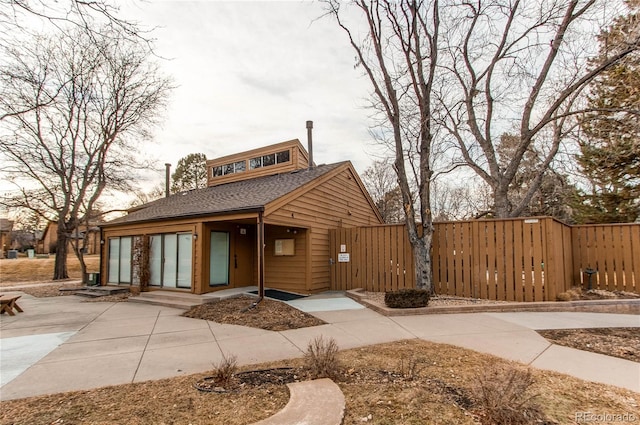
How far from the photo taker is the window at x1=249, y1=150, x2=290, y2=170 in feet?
46.2

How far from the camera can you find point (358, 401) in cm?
295

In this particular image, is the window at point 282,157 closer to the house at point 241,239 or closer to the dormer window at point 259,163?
the dormer window at point 259,163

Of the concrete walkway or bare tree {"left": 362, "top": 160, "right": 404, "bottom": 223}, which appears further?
bare tree {"left": 362, "top": 160, "right": 404, "bottom": 223}

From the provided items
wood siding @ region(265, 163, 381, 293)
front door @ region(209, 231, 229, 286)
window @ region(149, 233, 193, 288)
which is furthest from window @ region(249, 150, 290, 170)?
window @ region(149, 233, 193, 288)

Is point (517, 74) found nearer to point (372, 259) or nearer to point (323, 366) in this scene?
point (372, 259)

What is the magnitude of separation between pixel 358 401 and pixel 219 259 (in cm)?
821

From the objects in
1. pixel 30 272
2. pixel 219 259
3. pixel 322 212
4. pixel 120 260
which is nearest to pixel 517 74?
pixel 322 212

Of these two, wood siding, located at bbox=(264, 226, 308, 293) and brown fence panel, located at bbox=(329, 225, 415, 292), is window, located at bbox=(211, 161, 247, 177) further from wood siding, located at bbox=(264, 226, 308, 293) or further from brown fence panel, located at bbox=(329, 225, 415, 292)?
brown fence panel, located at bbox=(329, 225, 415, 292)

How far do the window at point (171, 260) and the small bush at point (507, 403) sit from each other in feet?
29.4

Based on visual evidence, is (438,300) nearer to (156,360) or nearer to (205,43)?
(156,360)

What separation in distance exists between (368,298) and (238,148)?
14830 millimetres

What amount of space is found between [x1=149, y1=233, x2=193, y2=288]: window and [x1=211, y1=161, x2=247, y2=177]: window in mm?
5641

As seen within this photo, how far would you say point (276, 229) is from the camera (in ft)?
36.1

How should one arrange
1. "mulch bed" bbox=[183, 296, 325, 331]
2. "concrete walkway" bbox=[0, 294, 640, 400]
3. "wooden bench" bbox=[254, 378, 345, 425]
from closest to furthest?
"wooden bench" bbox=[254, 378, 345, 425] → "concrete walkway" bbox=[0, 294, 640, 400] → "mulch bed" bbox=[183, 296, 325, 331]
